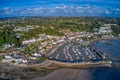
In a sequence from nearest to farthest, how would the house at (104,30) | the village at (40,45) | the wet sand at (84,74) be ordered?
the wet sand at (84,74), the village at (40,45), the house at (104,30)

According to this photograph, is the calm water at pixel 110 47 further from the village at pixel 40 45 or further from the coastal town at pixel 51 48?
the village at pixel 40 45

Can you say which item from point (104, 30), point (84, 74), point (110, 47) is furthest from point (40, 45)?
point (104, 30)

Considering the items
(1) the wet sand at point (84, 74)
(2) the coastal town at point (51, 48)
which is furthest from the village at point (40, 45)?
(1) the wet sand at point (84, 74)

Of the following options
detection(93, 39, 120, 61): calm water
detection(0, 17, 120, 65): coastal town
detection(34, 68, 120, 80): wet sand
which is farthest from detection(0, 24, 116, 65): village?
detection(34, 68, 120, 80): wet sand

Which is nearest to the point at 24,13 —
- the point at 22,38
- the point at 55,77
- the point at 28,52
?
the point at 22,38

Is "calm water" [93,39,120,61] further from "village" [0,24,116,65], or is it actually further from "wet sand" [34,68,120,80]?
"wet sand" [34,68,120,80]

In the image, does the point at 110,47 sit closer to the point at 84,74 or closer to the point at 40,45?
the point at 40,45
